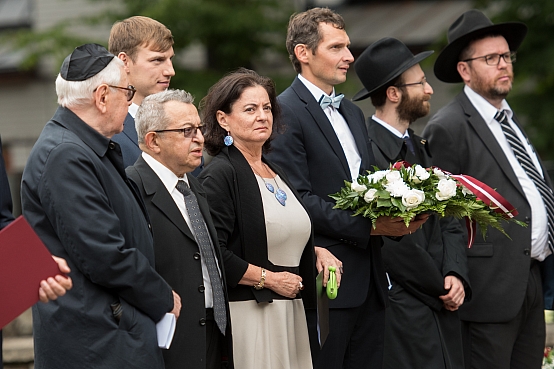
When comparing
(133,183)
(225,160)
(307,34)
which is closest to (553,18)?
(307,34)

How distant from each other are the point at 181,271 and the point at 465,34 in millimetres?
3153

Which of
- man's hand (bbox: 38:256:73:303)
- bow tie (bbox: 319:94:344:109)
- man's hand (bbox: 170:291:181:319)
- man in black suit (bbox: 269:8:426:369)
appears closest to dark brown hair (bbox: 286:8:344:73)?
man in black suit (bbox: 269:8:426:369)

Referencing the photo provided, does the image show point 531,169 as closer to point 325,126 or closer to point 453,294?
point 453,294

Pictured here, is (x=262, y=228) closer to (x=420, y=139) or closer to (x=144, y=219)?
(x=144, y=219)

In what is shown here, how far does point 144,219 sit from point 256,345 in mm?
1000

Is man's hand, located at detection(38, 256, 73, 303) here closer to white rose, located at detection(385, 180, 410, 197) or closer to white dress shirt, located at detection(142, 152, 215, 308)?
white dress shirt, located at detection(142, 152, 215, 308)

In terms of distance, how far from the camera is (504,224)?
5.76 metres

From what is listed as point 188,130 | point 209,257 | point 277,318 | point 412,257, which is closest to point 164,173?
point 188,130

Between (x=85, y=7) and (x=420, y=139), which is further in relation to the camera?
(x=85, y=7)

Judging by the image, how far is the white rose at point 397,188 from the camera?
466 centimetres

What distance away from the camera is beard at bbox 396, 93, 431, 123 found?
570cm

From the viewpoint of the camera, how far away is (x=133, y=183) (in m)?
3.89

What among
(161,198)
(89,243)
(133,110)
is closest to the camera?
(89,243)

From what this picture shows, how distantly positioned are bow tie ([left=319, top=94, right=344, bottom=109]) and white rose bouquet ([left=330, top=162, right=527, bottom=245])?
0.54 meters
